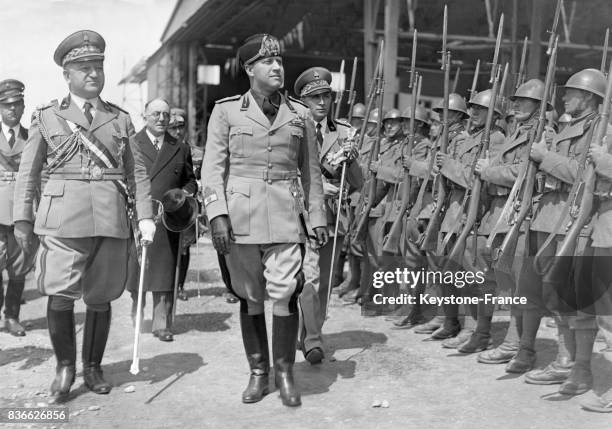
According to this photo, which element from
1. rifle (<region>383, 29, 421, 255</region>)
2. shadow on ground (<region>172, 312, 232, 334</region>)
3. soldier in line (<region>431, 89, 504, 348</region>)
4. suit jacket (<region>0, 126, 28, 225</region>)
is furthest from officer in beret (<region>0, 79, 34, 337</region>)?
soldier in line (<region>431, 89, 504, 348</region>)

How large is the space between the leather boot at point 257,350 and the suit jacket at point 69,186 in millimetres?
950

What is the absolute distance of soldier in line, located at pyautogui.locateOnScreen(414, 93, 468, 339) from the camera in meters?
6.27

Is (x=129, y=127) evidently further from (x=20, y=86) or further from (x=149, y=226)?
(x=20, y=86)

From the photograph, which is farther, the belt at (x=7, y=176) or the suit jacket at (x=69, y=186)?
the belt at (x=7, y=176)

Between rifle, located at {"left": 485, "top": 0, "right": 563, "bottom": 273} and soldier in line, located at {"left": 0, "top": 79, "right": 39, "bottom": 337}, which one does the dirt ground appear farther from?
rifle, located at {"left": 485, "top": 0, "right": 563, "bottom": 273}

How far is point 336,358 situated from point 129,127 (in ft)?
7.26

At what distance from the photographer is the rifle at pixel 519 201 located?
4.80m

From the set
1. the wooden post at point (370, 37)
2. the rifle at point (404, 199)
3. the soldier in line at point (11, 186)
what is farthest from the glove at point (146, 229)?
the wooden post at point (370, 37)

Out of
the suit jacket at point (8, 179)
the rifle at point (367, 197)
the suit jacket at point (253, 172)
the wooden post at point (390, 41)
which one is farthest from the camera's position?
the wooden post at point (390, 41)

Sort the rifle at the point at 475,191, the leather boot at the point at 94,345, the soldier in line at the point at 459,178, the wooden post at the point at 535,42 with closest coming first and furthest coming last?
1. the leather boot at the point at 94,345
2. the rifle at the point at 475,191
3. the soldier in line at the point at 459,178
4. the wooden post at the point at 535,42

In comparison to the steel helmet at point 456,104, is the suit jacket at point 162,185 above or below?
below

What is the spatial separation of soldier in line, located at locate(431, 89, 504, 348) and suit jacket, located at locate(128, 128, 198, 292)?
2.22 metres

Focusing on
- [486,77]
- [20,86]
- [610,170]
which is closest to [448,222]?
[610,170]

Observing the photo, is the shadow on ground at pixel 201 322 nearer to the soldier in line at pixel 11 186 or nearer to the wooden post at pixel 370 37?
the soldier in line at pixel 11 186
